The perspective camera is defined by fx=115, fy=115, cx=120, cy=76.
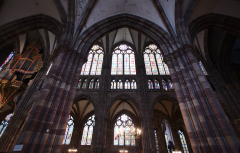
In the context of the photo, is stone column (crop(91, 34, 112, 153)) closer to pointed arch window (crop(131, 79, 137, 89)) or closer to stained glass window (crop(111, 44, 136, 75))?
stained glass window (crop(111, 44, 136, 75))

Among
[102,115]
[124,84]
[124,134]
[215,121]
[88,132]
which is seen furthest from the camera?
[88,132]

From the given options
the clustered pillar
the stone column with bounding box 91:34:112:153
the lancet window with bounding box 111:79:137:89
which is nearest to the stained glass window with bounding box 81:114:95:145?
the stone column with bounding box 91:34:112:153

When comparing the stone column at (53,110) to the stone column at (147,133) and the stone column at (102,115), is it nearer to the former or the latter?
the stone column at (102,115)

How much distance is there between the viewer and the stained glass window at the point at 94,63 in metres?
13.5

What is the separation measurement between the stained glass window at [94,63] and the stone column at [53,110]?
6871 mm

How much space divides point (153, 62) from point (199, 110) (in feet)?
32.5

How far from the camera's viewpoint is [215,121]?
434 centimetres

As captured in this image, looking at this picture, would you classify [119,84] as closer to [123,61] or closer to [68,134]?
[123,61]

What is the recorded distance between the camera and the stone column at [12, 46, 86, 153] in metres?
4.07

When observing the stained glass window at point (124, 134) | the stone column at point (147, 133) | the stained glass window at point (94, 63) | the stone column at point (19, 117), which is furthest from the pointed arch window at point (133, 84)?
the stone column at point (19, 117)

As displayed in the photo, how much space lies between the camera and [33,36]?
12.6 meters

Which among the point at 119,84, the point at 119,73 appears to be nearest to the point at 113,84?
the point at 119,84

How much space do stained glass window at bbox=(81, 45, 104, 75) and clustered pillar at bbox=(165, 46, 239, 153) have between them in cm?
920

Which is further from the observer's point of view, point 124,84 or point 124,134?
point 124,84
